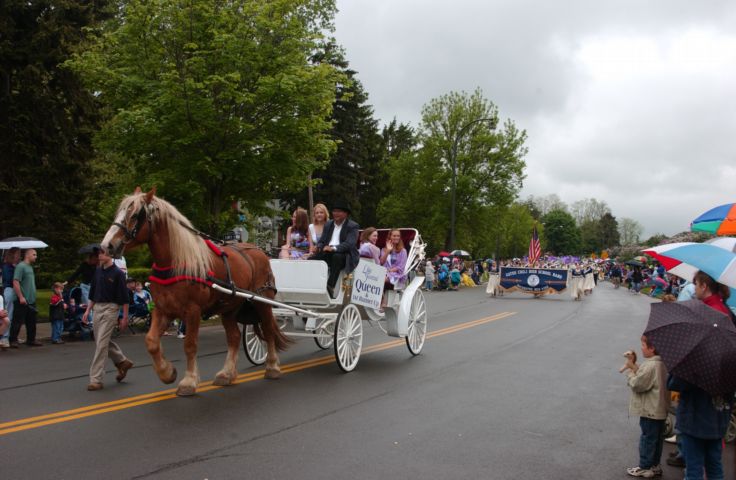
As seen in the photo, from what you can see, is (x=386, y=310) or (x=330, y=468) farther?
(x=386, y=310)

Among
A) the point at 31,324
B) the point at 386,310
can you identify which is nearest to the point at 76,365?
the point at 31,324

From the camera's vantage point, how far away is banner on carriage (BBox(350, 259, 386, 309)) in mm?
8898

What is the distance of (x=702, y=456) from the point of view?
14.1 ft

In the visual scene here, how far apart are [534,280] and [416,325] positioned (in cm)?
1887

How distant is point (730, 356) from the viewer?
3889 millimetres

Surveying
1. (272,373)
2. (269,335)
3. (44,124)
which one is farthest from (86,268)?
(44,124)

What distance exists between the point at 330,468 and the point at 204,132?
11164 millimetres

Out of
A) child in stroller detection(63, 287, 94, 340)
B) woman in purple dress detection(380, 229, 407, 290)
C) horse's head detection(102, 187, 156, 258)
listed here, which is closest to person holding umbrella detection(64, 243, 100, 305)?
child in stroller detection(63, 287, 94, 340)

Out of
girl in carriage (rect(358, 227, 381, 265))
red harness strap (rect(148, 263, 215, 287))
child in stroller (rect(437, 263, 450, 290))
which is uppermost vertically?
girl in carriage (rect(358, 227, 381, 265))

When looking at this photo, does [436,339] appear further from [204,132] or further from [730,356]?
[730,356]

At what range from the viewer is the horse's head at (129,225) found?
6.29 metres

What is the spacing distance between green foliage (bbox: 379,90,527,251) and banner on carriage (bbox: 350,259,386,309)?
125 feet

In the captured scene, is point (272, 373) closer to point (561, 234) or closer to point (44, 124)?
point (44, 124)

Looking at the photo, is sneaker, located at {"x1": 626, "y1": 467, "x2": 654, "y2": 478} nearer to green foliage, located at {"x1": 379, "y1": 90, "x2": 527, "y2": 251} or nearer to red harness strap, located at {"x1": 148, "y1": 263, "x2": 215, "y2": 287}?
red harness strap, located at {"x1": 148, "y1": 263, "x2": 215, "y2": 287}
